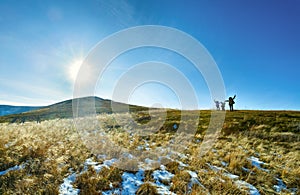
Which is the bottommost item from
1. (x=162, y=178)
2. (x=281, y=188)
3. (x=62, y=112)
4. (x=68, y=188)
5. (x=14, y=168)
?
(x=281, y=188)

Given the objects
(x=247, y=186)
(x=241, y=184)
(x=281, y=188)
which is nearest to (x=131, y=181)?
(x=241, y=184)

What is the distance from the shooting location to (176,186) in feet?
19.6

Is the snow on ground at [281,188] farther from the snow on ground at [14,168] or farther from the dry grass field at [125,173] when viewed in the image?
the snow on ground at [14,168]

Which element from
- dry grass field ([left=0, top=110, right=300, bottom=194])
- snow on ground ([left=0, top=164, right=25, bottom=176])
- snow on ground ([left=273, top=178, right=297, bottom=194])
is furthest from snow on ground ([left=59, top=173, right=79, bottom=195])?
snow on ground ([left=273, top=178, right=297, bottom=194])

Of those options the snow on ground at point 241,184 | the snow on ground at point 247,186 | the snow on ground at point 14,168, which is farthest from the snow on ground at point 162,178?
the snow on ground at point 14,168

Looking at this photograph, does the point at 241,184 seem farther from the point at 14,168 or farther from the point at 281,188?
the point at 14,168

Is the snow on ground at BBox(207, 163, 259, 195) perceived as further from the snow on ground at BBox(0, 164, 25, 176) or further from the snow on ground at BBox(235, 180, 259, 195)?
the snow on ground at BBox(0, 164, 25, 176)

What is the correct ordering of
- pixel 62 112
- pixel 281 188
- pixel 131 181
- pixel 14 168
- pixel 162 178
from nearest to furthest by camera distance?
1. pixel 14 168
2. pixel 131 181
3. pixel 162 178
4. pixel 281 188
5. pixel 62 112

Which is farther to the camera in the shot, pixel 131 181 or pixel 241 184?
pixel 241 184

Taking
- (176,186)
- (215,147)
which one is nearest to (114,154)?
(176,186)

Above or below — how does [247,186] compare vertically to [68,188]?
→ below

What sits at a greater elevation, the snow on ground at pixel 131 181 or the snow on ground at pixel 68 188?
the snow on ground at pixel 68 188

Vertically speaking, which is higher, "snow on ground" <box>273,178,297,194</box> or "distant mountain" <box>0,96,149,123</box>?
"distant mountain" <box>0,96,149,123</box>

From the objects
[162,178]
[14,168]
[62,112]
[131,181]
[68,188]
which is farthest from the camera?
[62,112]
